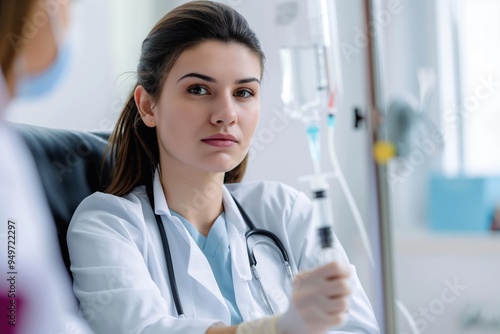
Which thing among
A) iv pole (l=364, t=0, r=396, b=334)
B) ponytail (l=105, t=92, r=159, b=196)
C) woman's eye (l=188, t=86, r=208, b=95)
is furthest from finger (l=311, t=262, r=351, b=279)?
ponytail (l=105, t=92, r=159, b=196)

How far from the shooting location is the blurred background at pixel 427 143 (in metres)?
2.46

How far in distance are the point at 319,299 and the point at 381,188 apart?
21 cm

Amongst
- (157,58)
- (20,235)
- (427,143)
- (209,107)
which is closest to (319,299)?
(20,235)

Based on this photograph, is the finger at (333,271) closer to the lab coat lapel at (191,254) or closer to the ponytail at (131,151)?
the lab coat lapel at (191,254)

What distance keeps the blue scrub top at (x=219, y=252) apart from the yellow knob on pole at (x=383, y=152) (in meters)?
0.52

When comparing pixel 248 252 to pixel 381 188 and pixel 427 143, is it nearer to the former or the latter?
pixel 381 188

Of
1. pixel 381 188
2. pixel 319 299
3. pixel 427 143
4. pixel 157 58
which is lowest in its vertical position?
pixel 427 143

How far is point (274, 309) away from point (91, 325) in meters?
0.40

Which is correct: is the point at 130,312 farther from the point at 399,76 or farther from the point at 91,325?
the point at 399,76

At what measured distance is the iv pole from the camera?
3.06 ft

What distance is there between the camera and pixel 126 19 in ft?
7.70

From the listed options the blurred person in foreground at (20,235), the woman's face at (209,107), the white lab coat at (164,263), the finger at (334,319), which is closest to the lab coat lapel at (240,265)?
the white lab coat at (164,263)

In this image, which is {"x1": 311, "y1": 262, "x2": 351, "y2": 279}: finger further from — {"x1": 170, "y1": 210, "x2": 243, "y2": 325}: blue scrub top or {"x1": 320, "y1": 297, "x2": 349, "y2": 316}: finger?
{"x1": 170, "y1": 210, "x2": 243, "y2": 325}: blue scrub top

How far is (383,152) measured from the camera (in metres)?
0.96
